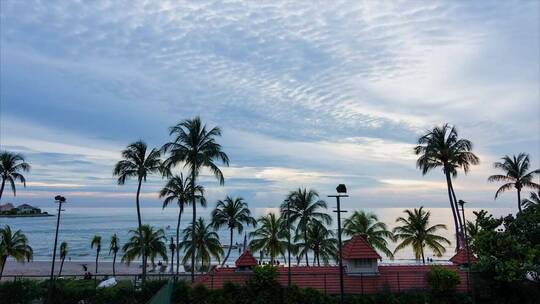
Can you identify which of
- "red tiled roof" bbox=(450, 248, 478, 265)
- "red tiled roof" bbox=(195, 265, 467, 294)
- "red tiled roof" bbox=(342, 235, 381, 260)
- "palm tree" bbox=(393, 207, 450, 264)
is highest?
"palm tree" bbox=(393, 207, 450, 264)

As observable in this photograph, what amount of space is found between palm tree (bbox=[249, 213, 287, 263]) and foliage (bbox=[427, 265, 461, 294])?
18.3 metres

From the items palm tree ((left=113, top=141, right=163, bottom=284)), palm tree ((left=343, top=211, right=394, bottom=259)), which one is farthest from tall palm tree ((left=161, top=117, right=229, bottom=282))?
palm tree ((left=343, top=211, right=394, bottom=259))

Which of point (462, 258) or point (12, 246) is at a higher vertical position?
point (12, 246)

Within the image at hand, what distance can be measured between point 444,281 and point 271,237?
20229mm

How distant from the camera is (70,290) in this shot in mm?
26078

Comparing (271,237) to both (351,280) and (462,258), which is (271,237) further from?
(462,258)

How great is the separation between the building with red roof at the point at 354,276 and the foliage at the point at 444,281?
0.93 m

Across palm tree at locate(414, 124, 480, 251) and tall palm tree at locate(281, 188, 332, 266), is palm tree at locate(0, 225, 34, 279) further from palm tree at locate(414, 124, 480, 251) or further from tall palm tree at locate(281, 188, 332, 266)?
palm tree at locate(414, 124, 480, 251)

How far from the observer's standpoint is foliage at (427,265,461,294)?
25281 mm

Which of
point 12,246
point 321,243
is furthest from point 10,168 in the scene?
point 321,243

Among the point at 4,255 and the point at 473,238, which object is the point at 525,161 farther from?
the point at 4,255

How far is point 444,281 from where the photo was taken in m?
25.3

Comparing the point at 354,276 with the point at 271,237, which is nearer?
the point at 354,276

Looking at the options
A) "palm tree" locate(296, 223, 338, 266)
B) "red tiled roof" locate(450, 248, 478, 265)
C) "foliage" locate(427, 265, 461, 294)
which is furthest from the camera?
"palm tree" locate(296, 223, 338, 266)
